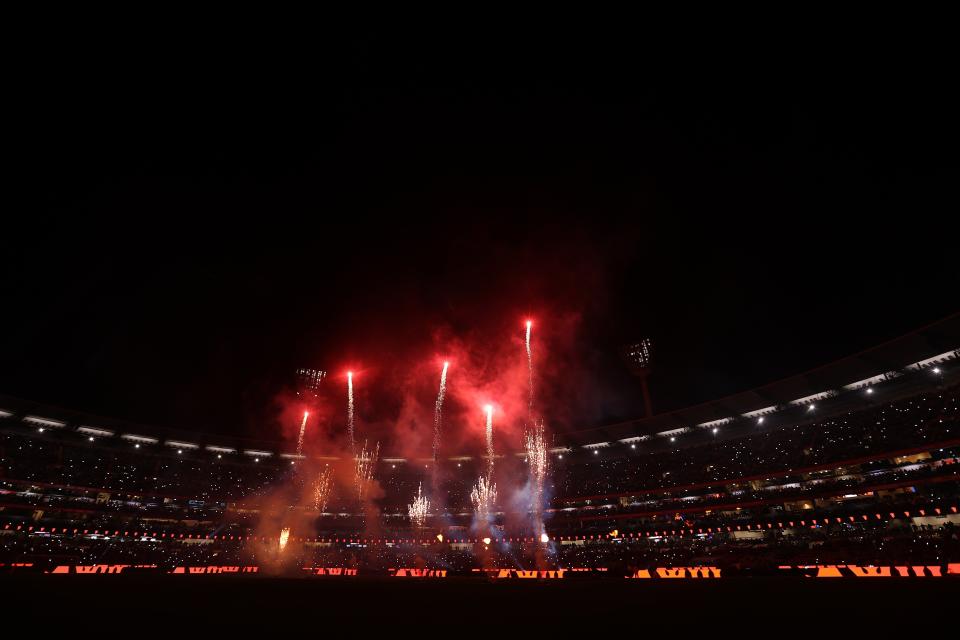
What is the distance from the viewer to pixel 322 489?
255 feet

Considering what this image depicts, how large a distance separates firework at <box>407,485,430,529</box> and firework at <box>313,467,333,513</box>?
1346 centimetres

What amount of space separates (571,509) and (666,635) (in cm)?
5833

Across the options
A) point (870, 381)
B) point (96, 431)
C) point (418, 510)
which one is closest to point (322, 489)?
point (418, 510)

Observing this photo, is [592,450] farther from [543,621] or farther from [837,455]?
[543,621]

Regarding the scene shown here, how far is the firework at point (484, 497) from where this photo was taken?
236 feet

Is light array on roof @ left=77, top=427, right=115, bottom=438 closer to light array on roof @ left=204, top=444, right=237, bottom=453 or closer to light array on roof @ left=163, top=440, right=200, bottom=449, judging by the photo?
light array on roof @ left=163, top=440, right=200, bottom=449

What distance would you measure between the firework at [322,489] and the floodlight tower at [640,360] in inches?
2077

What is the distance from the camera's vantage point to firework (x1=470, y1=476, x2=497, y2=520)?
2837 inches

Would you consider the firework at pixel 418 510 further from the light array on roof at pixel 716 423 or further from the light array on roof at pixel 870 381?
the light array on roof at pixel 870 381

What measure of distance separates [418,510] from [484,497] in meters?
10.5

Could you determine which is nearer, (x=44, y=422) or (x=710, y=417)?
(x=44, y=422)

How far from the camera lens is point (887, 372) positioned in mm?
48219

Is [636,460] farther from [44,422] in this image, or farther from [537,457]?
[44,422]

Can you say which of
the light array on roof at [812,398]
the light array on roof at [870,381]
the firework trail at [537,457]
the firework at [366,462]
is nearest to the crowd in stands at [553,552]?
the firework trail at [537,457]
